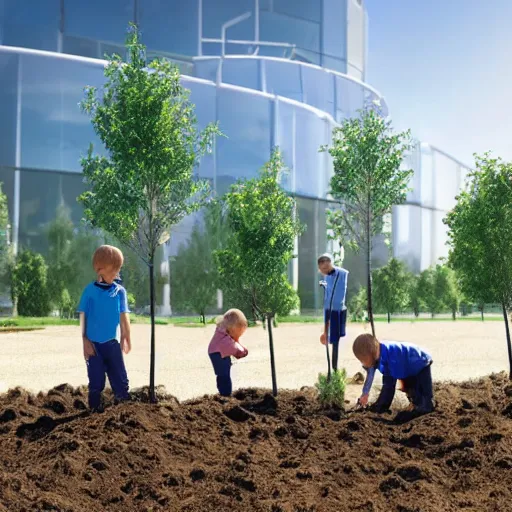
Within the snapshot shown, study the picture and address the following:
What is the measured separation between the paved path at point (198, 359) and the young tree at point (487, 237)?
63.4 inches

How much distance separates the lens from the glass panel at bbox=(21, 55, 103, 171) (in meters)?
26.0

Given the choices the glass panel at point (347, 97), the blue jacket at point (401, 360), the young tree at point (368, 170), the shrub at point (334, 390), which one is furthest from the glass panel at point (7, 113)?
the blue jacket at point (401, 360)

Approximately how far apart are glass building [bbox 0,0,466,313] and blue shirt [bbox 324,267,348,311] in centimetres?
1113

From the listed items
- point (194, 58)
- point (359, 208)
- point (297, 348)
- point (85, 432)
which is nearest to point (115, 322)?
point (85, 432)

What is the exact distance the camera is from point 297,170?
31891mm

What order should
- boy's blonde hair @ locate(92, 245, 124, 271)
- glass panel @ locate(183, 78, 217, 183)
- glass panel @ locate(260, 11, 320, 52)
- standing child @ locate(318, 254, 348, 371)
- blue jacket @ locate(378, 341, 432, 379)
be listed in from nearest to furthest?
boy's blonde hair @ locate(92, 245, 124, 271) < blue jacket @ locate(378, 341, 432, 379) < standing child @ locate(318, 254, 348, 371) < glass panel @ locate(183, 78, 217, 183) < glass panel @ locate(260, 11, 320, 52)

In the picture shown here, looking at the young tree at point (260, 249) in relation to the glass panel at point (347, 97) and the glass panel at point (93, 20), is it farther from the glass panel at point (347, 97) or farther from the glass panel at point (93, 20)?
the glass panel at point (347, 97)

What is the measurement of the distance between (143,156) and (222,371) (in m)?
2.84

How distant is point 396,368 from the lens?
7340 mm

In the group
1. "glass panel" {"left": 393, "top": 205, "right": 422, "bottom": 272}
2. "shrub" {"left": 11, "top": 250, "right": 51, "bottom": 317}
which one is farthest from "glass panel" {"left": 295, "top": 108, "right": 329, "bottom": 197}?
"shrub" {"left": 11, "top": 250, "right": 51, "bottom": 317}

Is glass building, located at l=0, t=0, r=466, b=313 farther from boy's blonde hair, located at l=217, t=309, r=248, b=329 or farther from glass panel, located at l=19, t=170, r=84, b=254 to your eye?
boy's blonde hair, located at l=217, t=309, r=248, b=329

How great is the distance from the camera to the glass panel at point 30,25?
1401 inches

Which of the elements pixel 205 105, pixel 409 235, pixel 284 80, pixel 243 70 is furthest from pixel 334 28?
pixel 205 105

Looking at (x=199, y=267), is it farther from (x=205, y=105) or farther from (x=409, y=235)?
(x=409, y=235)
